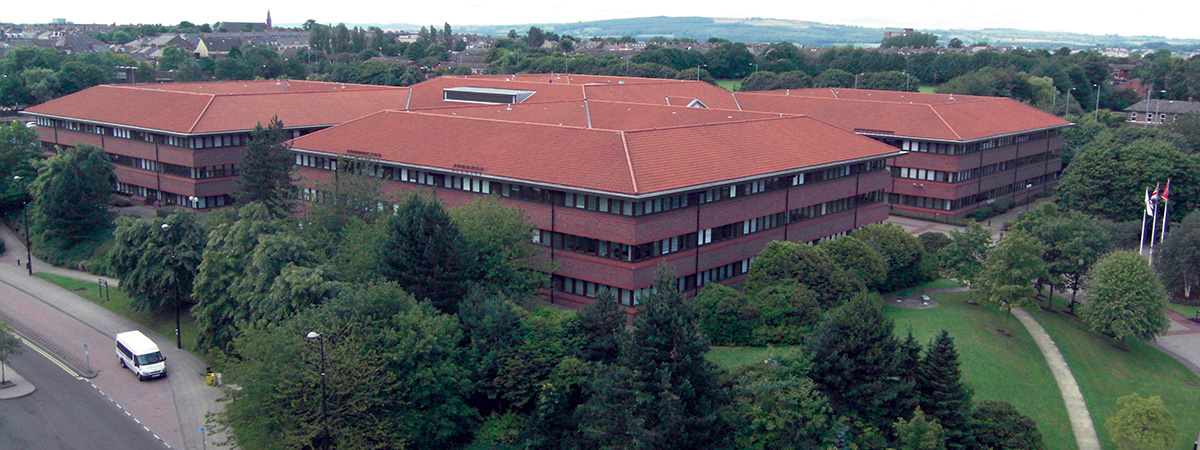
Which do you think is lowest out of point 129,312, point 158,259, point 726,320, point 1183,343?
point 1183,343

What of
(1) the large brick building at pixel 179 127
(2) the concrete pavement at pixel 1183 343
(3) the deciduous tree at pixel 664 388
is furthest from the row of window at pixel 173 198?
(2) the concrete pavement at pixel 1183 343

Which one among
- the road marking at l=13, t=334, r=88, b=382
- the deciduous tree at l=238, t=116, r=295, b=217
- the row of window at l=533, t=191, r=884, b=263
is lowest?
the road marking at l=13, t=334, r=88, b=382

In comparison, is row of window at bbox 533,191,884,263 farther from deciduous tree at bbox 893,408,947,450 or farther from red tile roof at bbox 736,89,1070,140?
red tile roof at bbox 736,89,1070,140

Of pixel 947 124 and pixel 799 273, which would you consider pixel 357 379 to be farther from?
pixel 947 124

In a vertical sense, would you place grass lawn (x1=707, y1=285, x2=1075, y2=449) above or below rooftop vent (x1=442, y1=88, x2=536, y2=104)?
below

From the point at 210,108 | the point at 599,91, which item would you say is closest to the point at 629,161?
the point at 599,91

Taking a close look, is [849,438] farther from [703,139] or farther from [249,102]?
[249,102]

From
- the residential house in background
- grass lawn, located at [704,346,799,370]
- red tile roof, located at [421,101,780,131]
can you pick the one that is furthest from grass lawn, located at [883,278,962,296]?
the residential house in background
